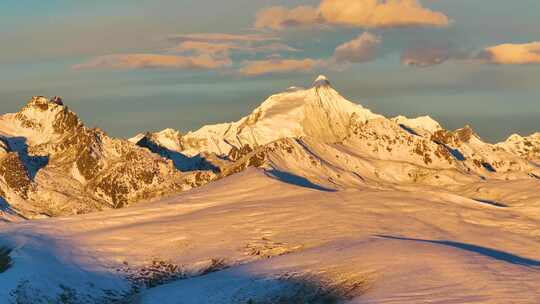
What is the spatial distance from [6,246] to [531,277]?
315 ft

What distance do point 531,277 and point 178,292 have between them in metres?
49.6

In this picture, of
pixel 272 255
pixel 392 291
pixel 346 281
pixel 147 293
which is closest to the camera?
pixel 392 291

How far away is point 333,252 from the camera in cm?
16025

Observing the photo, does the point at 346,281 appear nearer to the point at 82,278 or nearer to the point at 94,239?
the point at 82,278

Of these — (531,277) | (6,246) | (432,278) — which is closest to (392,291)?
(432,278)

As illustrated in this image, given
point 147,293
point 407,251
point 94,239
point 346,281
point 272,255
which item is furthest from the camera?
point 94,239

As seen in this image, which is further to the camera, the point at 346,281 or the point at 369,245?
the point at 369,245

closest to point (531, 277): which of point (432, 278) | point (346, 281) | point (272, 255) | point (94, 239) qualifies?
point (432, 278)

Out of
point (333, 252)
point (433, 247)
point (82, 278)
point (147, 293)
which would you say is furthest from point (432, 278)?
point (82, 278)

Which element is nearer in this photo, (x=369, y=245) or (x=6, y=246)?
(x=369, y=245)

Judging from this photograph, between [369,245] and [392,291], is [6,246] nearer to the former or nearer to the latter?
[369,245]

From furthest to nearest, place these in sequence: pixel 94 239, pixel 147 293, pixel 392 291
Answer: pixel 94 239, pixel 147 293, pixel 392 291

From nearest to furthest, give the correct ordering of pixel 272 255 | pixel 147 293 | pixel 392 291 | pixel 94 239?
pixel 392 291 < pixel 147 293 < pixel 272 255 < pixel 94 239

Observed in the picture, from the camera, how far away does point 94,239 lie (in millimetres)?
198500
